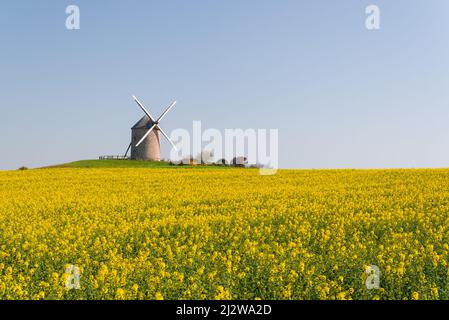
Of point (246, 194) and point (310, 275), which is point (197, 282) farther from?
point (246, 194)

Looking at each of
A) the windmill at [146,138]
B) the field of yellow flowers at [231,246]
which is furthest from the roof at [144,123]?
the field of yellow flowers at [231,246]

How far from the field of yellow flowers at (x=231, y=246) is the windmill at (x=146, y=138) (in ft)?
169

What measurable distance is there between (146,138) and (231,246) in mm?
64955

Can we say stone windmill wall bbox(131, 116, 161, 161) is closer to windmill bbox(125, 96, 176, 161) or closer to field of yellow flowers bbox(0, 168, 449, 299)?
windmill bbox(125, 96, 176, 161)

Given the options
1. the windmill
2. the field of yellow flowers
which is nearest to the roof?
the windmill

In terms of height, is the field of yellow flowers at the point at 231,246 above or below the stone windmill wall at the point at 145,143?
below

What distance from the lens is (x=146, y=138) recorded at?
7556cm

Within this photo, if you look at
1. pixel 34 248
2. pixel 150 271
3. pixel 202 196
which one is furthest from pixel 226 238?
pixel 202 196

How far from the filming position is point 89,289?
27.0ft

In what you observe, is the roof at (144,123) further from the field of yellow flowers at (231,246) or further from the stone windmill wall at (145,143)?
the field of yellow flowers at (231,246)

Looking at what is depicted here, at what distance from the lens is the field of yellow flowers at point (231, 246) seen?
27.6 feet

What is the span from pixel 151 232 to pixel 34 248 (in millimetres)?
3068

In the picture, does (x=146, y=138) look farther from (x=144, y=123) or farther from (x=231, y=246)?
(x=231, y=246)

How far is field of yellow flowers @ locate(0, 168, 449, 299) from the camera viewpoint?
331 inches
